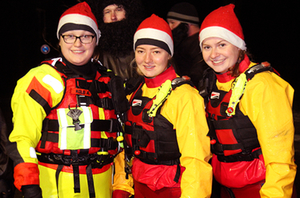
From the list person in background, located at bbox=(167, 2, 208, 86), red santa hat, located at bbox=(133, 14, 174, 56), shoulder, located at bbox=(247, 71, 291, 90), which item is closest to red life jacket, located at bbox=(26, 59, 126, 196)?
red santa hat, located at bbox=(133, 14, 174, 56)

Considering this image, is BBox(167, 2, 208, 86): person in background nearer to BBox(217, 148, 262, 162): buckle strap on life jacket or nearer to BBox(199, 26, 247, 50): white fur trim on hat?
BBox(199, 26, 247, 50): white fur trim on hat

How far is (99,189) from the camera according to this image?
2.49 metres

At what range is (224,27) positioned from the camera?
2461 mm

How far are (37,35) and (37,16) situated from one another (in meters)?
0.92

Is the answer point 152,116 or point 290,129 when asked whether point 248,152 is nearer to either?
point 290,129

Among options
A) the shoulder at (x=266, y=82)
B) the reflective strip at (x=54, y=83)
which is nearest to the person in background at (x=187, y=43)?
the shoulder at (x=266, y=82)

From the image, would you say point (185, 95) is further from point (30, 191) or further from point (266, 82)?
point (30, 191)

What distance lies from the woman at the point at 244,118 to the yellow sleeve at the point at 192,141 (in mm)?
274

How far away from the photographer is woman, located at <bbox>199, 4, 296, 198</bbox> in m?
2.12

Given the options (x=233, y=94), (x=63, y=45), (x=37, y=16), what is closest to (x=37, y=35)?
(x=37, y=16)

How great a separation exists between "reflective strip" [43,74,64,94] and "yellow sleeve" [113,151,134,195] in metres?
0.89

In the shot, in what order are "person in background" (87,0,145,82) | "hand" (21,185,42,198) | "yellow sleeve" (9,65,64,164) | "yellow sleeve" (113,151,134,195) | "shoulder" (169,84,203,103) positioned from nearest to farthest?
"hand" (21,185,42,198), "yellow sleeve" (9,65,64,164), "shoulder" (169,84,203,103), "yellow sleeve" (113,151,134,195), "person in background" (87,0,145,82)

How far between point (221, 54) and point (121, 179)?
1423mm

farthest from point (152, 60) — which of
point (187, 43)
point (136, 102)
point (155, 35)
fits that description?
point (187, 43)
